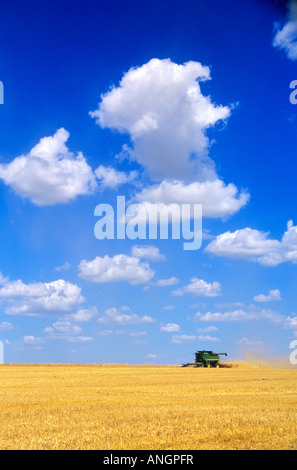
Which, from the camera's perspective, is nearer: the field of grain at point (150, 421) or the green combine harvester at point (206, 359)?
the field of grain at point (150, 421)

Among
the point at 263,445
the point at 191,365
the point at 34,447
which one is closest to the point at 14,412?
the point at 34,447

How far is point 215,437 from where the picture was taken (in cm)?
1591

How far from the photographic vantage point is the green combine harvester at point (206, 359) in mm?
83750

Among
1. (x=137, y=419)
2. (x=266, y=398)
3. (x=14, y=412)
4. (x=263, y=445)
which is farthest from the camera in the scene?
(x=266, y=398)

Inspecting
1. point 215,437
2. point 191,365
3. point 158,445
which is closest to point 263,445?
point 215,437

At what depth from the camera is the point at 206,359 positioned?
275ft

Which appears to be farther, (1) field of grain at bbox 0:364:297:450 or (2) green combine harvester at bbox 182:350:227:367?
(2) green combine harvester at bbox 182:350:227:367

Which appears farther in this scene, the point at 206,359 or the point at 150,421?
the point at 206,359

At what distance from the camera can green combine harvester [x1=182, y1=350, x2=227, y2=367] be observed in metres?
83.8
